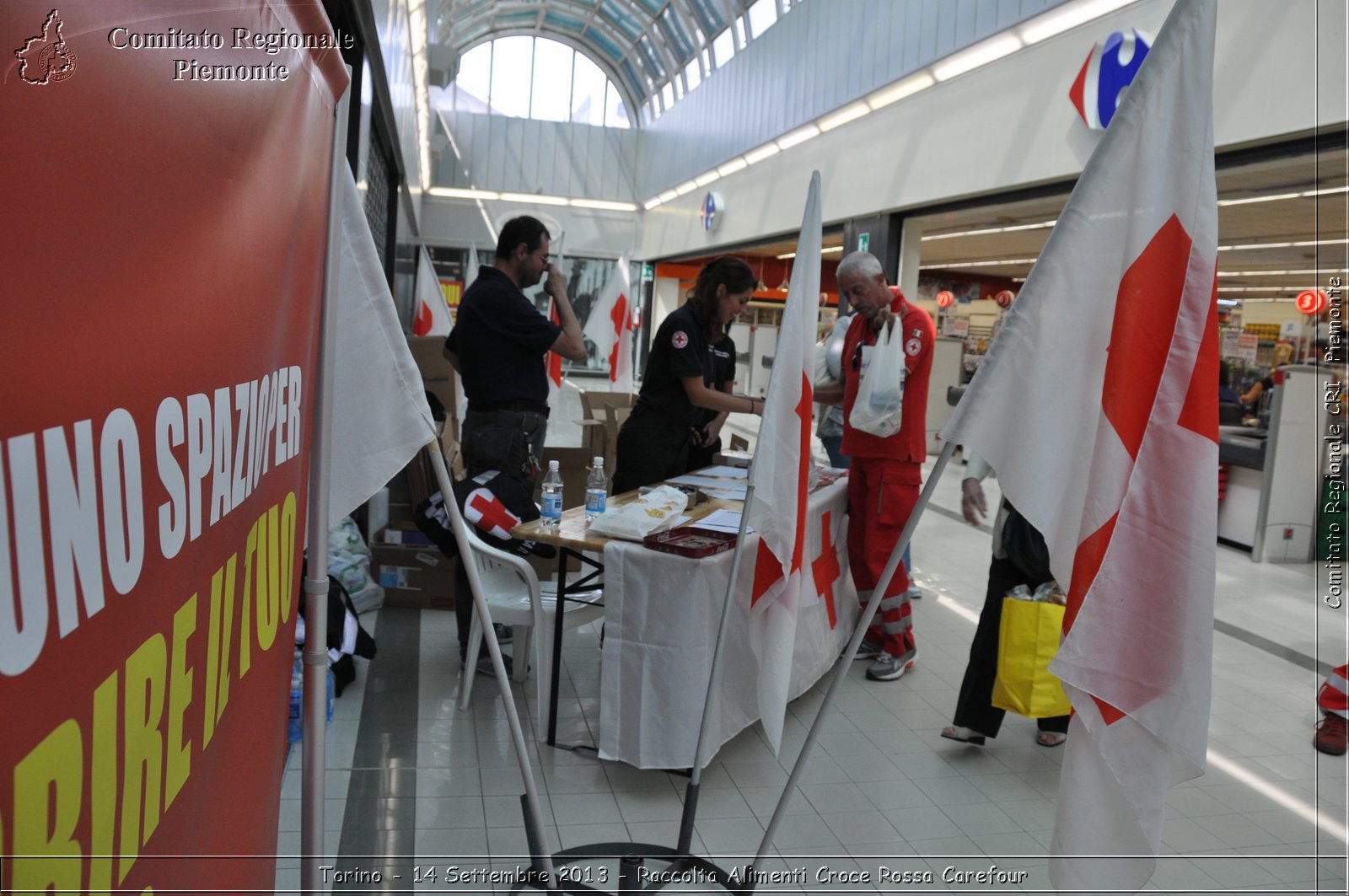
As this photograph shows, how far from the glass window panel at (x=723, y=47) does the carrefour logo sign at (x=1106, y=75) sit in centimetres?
911

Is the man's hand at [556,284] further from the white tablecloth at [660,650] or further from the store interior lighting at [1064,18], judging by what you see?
the store interior lighting at [1064,18]

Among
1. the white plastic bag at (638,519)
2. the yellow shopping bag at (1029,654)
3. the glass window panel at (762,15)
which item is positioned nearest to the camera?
the white plastic bag at (638,519)

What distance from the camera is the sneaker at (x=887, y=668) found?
4125 millimetres

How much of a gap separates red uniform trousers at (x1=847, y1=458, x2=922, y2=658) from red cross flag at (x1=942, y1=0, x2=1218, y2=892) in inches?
81.7

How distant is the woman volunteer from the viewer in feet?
12.2

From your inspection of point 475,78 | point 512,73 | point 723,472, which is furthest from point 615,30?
point 723,472

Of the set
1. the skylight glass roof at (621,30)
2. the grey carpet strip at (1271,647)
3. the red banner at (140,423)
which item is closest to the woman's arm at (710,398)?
the red banner at (140,423)

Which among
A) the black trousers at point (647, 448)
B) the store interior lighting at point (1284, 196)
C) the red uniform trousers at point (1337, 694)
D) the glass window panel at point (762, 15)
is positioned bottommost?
the red uniform trousers at point (1337, 694)

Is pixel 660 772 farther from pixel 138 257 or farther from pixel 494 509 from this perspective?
pixel 138 257

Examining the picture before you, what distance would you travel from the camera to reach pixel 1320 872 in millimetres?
2799

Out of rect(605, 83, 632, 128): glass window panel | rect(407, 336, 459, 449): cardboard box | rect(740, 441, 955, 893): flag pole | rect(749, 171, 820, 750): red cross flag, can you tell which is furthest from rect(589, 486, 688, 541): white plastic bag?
rect(605, 83, 632, 128): glass window panel

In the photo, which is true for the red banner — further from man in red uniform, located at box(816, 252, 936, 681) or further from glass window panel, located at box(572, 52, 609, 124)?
Answer: glass window panel, located at box(572, 52, 609, 124)

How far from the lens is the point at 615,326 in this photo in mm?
8742

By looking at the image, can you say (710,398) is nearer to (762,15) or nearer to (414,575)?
(414,575)
